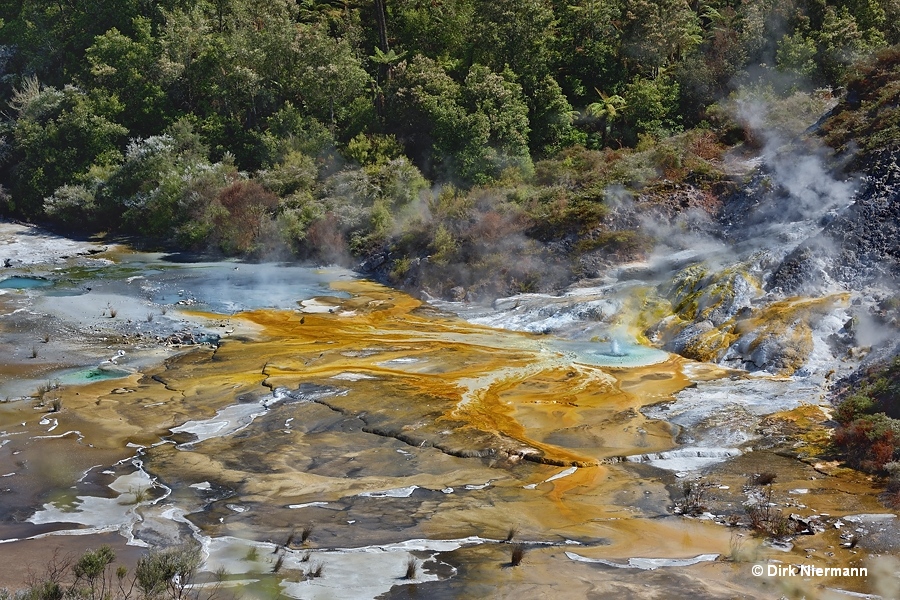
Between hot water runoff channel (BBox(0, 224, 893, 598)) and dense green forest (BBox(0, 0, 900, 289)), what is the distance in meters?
7.09

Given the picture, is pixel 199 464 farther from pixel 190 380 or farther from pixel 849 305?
pixel 849 305

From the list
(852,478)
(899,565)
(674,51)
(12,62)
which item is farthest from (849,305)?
(12,62)

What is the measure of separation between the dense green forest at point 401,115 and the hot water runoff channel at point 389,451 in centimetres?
709

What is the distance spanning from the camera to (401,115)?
112 ft

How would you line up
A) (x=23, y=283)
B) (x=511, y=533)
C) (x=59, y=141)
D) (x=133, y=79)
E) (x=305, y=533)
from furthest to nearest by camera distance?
(x=133, y=79) < (x=59, y=141) < (x=23, y=283) < (x=511, y=533) < (x=305, y=533)

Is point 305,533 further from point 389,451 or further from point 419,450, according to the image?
point 419,450

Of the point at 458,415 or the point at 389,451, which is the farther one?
the point at 458,415

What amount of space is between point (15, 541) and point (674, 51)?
105ft

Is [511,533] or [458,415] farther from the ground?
[458,415]

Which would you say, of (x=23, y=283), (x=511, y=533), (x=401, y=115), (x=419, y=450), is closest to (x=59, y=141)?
(x=23, y=283)

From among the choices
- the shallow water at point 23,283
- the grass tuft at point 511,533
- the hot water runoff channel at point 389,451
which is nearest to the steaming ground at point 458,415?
the hot water runoff channel at point 389,451

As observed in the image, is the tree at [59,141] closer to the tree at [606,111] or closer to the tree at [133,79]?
the tree at [133,79]

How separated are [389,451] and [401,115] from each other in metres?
22.9

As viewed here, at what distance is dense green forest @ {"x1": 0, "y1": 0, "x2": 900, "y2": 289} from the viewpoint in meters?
28.2
